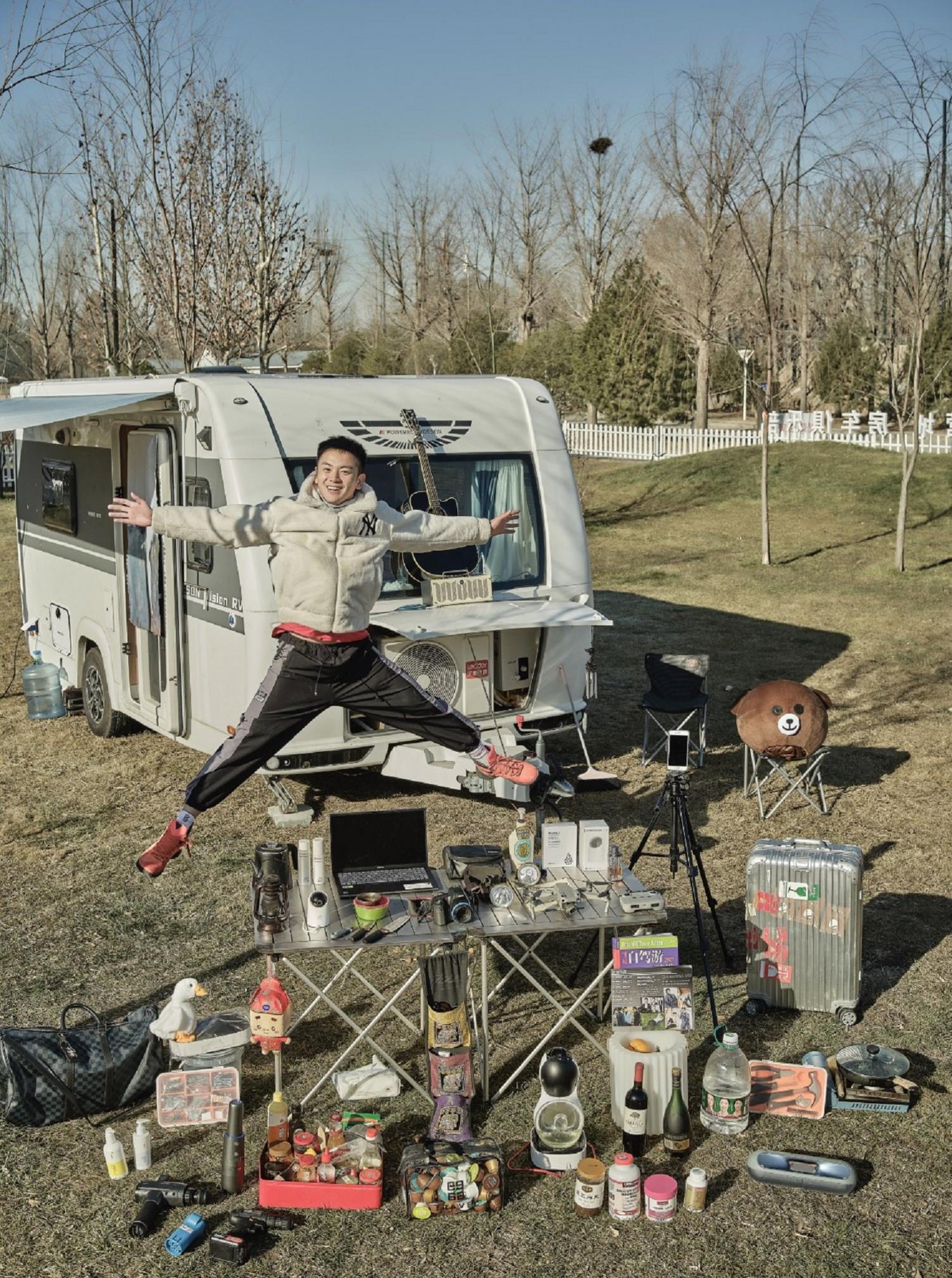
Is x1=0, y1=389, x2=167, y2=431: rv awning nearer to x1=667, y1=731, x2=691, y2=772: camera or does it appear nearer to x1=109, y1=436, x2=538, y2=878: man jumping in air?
x1=109, y1=436, x2=538, y2=878: man jumping in air

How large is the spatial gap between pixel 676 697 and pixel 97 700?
4.43 metres

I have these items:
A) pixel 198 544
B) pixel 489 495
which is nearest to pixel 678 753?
pixel 489 495

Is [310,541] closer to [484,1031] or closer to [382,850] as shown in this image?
[382,850]

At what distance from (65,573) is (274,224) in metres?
8.43

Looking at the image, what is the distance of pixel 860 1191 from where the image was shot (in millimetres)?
4266

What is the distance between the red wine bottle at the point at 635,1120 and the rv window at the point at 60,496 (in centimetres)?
692

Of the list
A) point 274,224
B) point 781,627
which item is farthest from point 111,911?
point 274,224

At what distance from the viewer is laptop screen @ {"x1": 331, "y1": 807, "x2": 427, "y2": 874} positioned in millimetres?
5277

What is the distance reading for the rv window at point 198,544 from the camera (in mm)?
7492

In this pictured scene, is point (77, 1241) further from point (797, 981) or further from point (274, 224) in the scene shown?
point (274, 224)

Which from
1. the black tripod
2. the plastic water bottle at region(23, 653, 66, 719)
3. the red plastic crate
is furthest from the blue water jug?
the red plastic crate

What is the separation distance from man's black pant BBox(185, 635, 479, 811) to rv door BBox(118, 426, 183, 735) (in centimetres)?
272

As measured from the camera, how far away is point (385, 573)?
303 inches

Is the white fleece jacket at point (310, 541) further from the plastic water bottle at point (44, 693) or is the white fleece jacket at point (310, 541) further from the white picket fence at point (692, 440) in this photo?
the white picket fence at point (692, 440)
